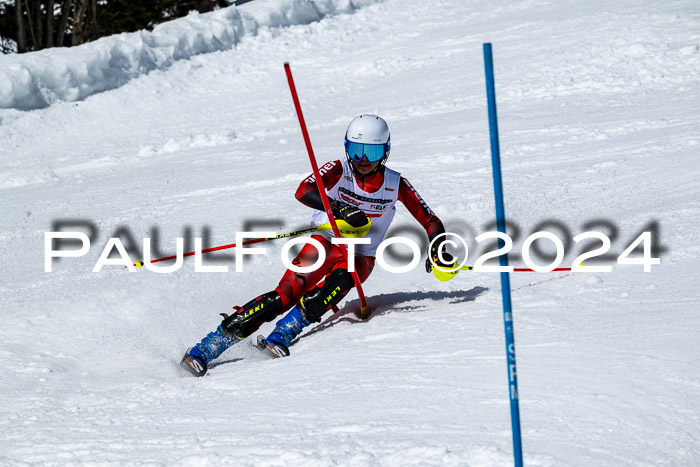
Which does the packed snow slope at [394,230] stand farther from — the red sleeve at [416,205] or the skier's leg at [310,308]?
the red sleeve at [416,205]

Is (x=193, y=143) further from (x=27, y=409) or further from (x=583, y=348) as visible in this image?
(x=583, y=348)

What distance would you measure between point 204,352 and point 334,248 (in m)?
1.10

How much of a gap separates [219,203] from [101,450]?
5084 millimetres

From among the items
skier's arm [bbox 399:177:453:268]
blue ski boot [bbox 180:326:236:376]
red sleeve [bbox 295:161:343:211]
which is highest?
red sleeve [bbox 295:161:343:211]

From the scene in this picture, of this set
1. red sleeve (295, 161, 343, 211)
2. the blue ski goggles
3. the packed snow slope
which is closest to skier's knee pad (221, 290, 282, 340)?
the packed snow slope

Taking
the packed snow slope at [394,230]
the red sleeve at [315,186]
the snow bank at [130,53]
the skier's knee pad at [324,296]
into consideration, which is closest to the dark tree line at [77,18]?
the snow bank at [130,53]

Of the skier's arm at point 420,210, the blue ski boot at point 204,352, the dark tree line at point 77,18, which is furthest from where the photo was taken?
the dark tree line at point 77,18

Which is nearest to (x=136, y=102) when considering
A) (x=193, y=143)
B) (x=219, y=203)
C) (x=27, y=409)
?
(x=193, y=143)

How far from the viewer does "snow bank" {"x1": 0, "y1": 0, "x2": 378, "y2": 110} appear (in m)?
11.4

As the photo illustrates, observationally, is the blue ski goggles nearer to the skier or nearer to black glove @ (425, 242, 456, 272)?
the skier

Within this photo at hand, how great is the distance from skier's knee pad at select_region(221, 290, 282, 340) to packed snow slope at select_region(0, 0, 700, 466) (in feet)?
0.69

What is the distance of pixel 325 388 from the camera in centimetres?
376

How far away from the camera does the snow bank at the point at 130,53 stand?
450 inches

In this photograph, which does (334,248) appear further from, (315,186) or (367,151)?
(367,151)
